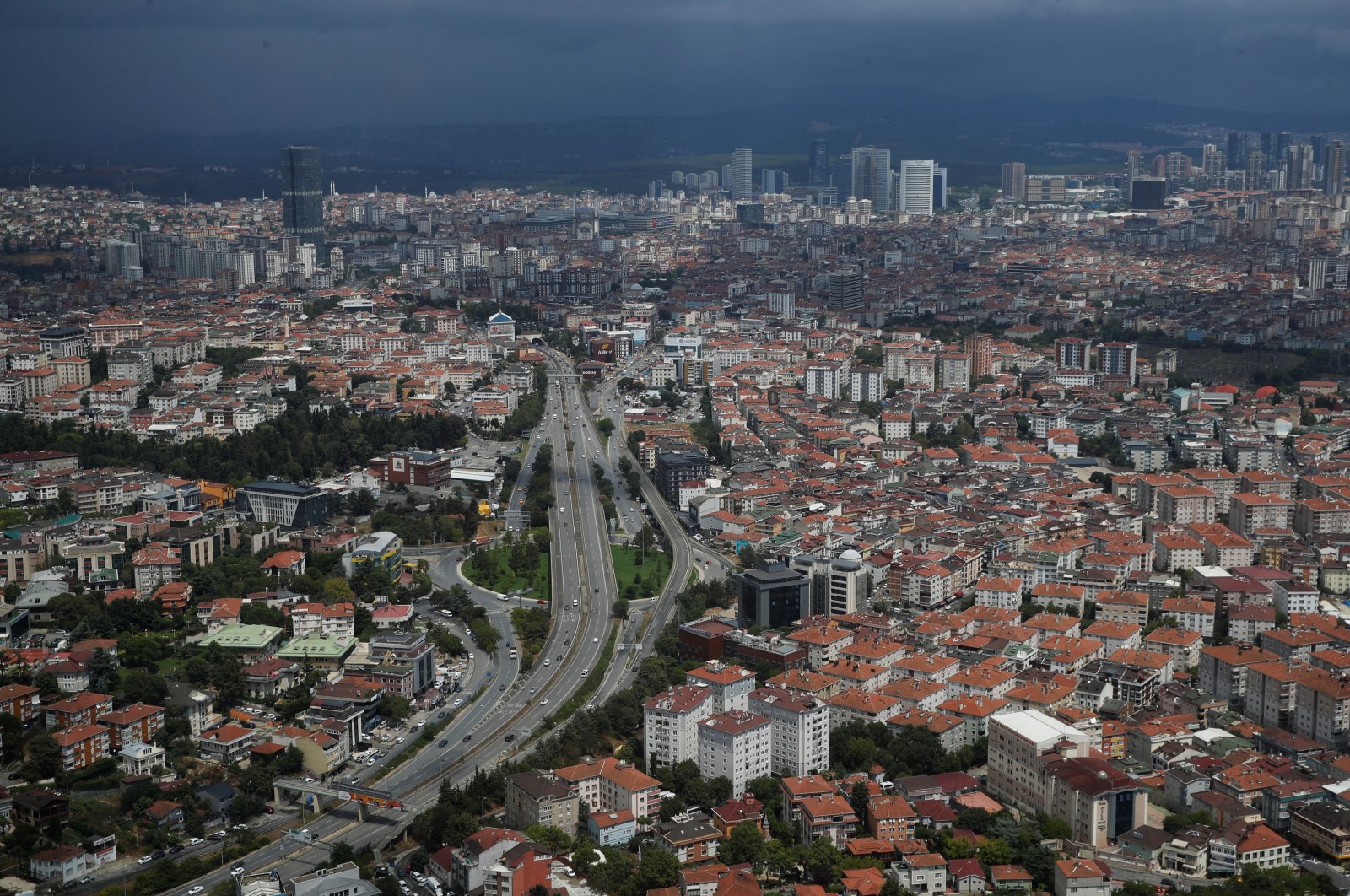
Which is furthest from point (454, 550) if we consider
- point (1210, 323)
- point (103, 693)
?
point (1210, 323)

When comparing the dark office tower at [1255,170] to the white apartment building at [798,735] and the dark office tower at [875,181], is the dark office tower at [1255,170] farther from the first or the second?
the white apartment building at [798,735]

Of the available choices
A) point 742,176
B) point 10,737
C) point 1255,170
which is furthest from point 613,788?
point 742,176

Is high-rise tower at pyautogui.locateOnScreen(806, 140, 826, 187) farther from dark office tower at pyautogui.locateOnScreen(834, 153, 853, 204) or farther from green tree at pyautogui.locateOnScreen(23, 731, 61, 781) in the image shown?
green tree at pyautogui.locateOnScreen(23, 731, 61, 781)

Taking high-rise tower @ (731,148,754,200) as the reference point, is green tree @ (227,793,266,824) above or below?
below

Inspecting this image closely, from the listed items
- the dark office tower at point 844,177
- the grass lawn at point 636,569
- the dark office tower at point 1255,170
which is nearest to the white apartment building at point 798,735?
the grass lawn at point 636,569

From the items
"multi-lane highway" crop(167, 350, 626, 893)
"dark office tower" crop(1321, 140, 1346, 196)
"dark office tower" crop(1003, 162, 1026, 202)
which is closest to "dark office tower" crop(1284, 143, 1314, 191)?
"dark office tower" crop(1321, 140, 1346, 196)

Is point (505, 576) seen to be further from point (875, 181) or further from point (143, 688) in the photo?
point (875, 181)
